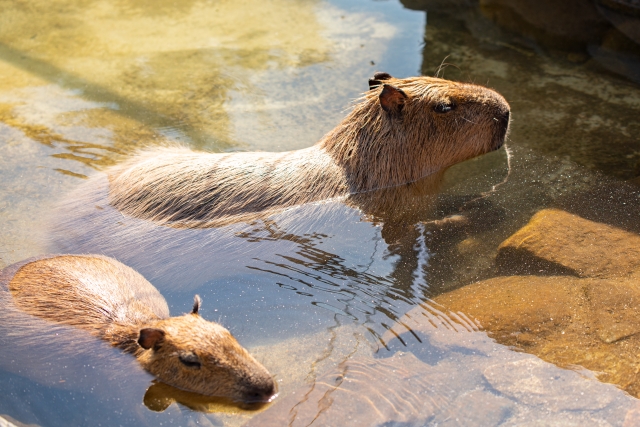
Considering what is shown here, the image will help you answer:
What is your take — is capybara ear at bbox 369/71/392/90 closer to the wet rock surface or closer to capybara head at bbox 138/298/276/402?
the wet rock surface

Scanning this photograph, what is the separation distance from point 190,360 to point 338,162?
1.72 meters

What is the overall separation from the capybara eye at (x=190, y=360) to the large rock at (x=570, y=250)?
5.60 ft

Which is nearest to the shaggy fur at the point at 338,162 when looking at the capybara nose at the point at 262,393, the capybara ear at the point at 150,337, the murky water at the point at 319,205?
the murky water at the point at 319,205

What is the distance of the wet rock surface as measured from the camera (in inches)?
115

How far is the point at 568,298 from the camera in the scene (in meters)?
3.21

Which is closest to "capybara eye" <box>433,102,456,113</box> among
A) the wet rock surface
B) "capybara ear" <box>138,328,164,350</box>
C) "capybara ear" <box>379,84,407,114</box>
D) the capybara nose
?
"capybara ear" <box>379,84,407,114</box>

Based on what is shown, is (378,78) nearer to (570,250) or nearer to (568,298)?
(570,250)

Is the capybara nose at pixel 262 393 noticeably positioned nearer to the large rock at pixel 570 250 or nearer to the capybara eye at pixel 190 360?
the capybara eye at pixel 190 360

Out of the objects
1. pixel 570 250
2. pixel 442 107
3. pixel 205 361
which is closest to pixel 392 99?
pixel 442 107

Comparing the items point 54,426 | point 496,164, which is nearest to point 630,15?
point 496,164

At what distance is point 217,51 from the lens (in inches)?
238

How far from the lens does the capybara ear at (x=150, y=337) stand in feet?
9.65

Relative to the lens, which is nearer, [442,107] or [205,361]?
[205,361]

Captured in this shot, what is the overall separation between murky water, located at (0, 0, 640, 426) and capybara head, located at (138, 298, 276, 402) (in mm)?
89
